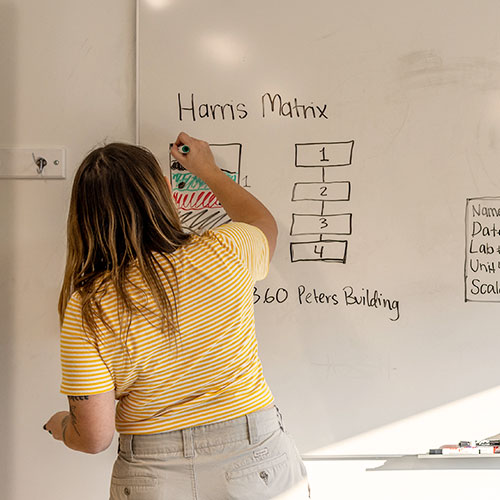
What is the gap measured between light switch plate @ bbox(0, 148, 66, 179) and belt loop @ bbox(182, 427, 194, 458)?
2.65 feet

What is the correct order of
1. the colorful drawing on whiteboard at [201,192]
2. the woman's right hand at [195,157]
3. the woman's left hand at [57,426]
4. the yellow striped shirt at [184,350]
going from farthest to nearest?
1. the colorful drawing on whiteboard at [201,192]
2. the woman's right hand at [195,157]
3. the woman's left hand at [57,426]
4. the yellow striped shirt at [184,350]

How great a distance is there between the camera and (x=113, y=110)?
5.27ft

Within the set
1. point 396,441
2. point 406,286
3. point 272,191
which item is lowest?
point 396,441

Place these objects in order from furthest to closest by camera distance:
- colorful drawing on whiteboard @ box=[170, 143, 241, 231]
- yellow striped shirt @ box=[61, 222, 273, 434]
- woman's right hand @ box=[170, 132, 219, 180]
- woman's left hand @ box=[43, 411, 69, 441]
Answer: colorful drawing on whiteboard @ box=[170, 143, 241, 231] < woman's right hand @ box=[170, 132, 219, 180] < woman's left hand @ box=[43, 411, 69, 441] < yellow striped shirt @ box=[61, 222, 273, 434]

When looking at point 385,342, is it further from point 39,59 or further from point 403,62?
point 39,59

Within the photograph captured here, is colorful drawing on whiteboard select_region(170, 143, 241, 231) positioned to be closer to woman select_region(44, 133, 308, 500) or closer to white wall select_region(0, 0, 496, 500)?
white wall select_region(0, 0, 496, 500)

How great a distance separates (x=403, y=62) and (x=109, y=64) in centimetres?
76

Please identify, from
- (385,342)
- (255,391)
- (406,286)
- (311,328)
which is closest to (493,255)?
(406,286)

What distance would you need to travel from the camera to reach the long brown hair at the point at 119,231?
106 cm

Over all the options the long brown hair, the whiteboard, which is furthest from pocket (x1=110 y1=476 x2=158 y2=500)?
the whiteboard

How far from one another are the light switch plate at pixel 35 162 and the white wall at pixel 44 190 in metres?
0.02

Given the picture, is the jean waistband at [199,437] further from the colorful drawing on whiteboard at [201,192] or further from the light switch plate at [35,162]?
the light switch plate at [35,162]

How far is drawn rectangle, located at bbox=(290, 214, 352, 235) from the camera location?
159cm

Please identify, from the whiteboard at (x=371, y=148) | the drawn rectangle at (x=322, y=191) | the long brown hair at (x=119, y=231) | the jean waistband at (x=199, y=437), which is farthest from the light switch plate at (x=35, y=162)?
the jean waistband at (x=199, y=437)
